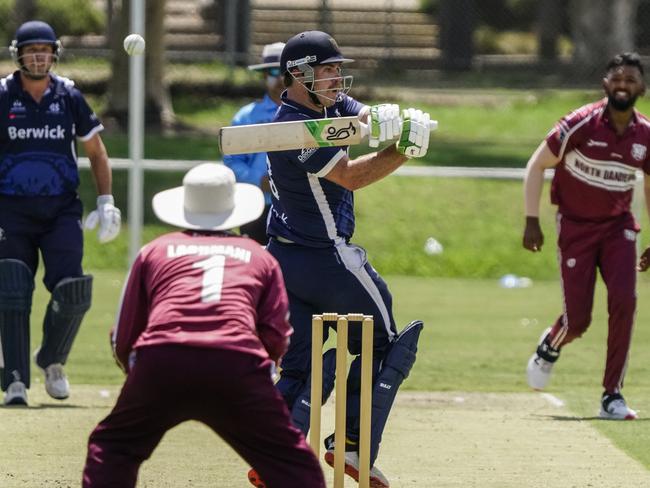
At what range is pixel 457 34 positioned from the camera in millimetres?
22781

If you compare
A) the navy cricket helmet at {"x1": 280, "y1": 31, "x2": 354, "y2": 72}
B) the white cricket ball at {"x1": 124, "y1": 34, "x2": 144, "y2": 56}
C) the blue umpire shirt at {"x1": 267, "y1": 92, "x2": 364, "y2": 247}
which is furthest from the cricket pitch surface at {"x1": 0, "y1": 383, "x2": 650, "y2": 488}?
the white cricket ball at {"x1": 124, "y1": 34, "x2": 144, "y2": 56}

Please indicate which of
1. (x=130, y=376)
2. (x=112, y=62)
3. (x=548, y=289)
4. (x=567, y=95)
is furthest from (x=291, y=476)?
(x=567, y=95)

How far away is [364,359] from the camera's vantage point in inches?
225

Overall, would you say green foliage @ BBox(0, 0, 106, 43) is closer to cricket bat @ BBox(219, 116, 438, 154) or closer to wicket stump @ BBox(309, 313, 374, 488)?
cricket bat @ BBox(219, 116, 438, 154)

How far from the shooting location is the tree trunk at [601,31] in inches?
842

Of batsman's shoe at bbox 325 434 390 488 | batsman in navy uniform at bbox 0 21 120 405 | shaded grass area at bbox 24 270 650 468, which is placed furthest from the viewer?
shaded grass area at bbox 24 270 650 468

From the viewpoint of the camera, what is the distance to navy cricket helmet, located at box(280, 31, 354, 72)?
20.9 ft

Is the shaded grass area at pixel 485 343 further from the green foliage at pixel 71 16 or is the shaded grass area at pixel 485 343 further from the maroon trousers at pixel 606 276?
the green foliage at pixel 71 16

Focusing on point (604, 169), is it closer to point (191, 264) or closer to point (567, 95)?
point (191, 264)

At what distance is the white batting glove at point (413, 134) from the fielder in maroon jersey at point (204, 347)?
116 cm

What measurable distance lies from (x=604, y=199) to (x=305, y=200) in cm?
246

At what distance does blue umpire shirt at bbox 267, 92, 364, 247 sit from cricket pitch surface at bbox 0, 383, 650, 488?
114cm

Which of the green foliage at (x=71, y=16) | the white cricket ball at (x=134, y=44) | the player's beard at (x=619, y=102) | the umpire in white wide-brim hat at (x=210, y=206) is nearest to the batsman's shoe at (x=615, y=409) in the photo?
the player's beard at (x=619, y=102)

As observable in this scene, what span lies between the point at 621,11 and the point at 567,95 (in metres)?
1.60
